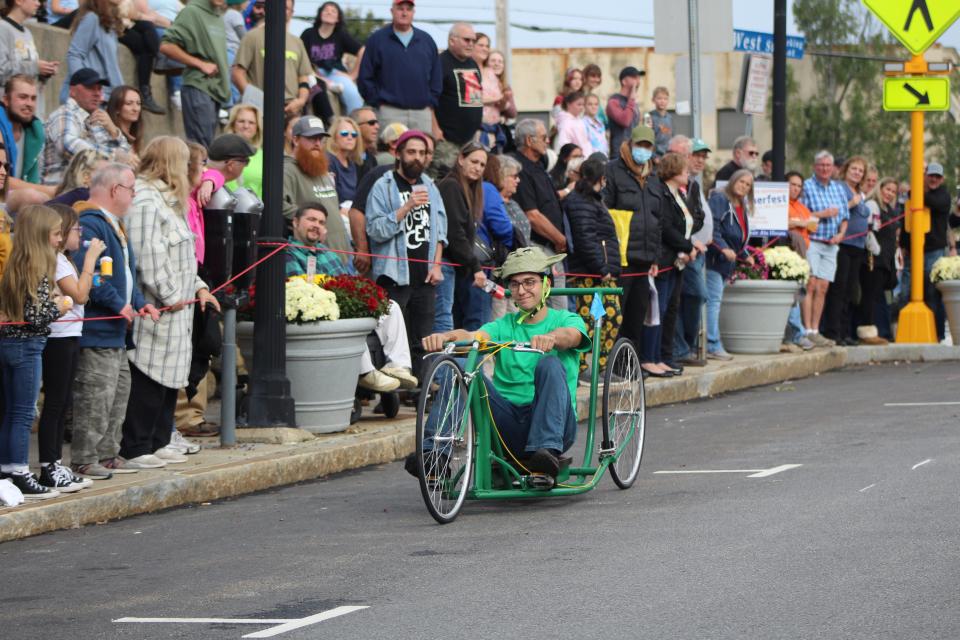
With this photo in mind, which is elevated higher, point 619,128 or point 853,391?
point 619,128

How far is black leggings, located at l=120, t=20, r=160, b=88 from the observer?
15783 mm

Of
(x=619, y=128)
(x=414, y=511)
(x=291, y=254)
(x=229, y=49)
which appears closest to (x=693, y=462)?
(x=414, y=511)

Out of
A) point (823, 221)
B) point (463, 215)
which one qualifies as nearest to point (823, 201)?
point (823, 221)

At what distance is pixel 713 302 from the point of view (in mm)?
18750

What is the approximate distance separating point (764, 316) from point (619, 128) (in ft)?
10.7

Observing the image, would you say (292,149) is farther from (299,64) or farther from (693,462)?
(693,462)

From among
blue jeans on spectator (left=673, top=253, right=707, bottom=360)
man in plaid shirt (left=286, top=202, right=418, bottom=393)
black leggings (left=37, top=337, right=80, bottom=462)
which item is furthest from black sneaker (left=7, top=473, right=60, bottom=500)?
blue jeans on spectator (left=673, top=253, right=707, bottom=360)

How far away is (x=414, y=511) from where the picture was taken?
9.74 metres

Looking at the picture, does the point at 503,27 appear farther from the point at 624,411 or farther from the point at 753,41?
the point at 624,411

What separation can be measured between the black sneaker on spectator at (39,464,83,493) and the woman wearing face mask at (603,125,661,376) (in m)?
7.70

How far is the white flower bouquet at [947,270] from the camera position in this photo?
2256cm

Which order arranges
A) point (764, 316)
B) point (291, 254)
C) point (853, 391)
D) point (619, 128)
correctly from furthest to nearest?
point (619, 128) < point (764, 316) < point (853, 391) < point (291, 254)

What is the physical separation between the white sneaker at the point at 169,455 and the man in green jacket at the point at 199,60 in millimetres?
5333

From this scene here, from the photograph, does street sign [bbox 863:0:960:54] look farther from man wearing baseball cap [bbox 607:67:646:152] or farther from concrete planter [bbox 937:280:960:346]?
concrete planter [bbox 937:280:960:346]
